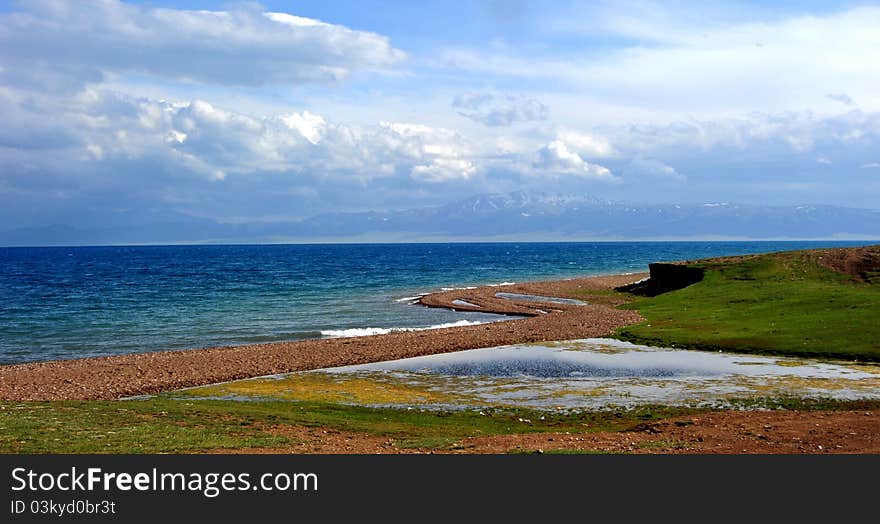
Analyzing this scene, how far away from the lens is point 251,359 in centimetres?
4791

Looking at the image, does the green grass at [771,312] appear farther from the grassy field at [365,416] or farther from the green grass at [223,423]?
the green grass at [223,423]

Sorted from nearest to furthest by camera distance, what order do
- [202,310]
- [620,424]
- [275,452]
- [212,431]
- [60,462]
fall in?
[60,462] → [275,452] → [212,431] → [620,424] → [202,310]

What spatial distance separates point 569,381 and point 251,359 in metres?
21.8

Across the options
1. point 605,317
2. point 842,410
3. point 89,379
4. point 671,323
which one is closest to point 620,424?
point 842,410

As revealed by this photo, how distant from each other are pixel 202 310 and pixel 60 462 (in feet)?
238

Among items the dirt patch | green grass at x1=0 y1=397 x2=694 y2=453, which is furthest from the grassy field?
the dirt patch

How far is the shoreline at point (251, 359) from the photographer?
38312 mm

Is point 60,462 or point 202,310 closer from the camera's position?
point 60,462

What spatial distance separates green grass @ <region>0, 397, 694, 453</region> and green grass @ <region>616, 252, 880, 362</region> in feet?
74.7

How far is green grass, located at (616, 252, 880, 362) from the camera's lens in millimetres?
48844

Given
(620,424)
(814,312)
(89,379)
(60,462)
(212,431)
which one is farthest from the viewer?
(814,312)

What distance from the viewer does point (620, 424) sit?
94.1 ft

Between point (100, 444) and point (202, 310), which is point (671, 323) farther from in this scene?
point (202, 310)

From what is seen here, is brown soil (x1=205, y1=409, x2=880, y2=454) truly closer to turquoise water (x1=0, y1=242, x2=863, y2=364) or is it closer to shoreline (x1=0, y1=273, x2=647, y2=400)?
shoreline (x1=0, y1=273, x2=647, y2=400)
